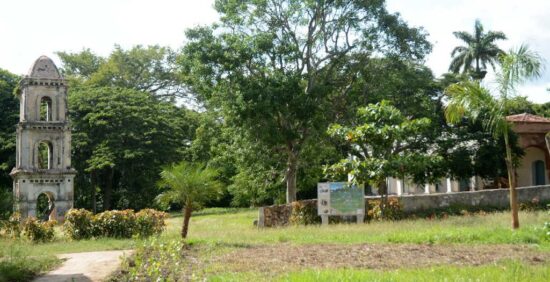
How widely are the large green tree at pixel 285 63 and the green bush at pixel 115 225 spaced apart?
29.4 ft

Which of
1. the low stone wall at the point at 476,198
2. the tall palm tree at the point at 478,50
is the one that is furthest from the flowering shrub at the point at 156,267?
the tall palm tree at the point at 478,50

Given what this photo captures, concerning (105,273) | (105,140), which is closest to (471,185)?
(105,140)

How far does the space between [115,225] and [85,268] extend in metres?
8.41

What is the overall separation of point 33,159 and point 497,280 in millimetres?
25741

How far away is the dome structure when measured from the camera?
29297 millimetres

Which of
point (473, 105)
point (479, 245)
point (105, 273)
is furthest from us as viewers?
point (473, 105)

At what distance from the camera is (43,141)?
97.1 ft

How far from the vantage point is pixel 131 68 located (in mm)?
53406

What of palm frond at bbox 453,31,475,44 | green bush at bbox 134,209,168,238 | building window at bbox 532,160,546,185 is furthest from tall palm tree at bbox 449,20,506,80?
green bush at bbox 134,209,168,238

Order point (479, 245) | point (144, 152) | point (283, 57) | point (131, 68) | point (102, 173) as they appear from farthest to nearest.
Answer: point (131, 68), point (102, 173), point (144, 152), point (283, 57), point (479, 245)

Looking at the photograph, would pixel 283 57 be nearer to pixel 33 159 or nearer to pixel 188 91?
pixel 33 159

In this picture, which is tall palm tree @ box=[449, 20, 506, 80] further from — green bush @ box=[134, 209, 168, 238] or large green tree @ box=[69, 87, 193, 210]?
green bush @ box=[134, 209, 168, 238]

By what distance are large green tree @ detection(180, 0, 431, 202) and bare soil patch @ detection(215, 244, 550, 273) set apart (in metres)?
13.8

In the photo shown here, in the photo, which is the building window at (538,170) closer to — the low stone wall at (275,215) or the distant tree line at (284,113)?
the distant tree line at (284,113)
